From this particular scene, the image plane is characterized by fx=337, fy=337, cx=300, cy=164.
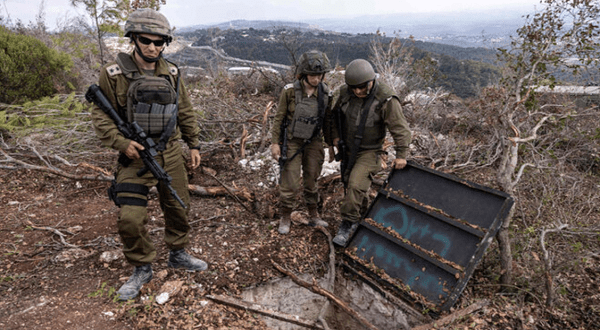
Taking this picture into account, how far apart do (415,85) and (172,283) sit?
29.4ft

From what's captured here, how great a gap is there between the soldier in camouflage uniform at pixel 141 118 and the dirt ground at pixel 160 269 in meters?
0.31

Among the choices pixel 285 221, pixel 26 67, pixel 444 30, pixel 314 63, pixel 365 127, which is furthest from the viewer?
pixel 444 30

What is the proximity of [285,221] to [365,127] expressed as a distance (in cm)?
134

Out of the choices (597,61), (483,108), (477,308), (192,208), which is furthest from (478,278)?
(483,108)

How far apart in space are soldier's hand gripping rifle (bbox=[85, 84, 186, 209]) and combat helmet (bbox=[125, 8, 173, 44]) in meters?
0.46

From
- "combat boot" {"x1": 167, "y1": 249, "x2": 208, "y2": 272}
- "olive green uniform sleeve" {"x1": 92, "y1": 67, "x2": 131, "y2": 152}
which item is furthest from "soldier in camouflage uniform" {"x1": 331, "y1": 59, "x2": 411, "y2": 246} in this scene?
"olive green uniform sleeve" {"x1": 92, "y1": 67, "x2": 131, "y2": 152}

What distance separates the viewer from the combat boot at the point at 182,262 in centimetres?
287

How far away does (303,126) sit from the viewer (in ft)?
10.6

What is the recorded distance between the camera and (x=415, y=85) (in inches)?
387

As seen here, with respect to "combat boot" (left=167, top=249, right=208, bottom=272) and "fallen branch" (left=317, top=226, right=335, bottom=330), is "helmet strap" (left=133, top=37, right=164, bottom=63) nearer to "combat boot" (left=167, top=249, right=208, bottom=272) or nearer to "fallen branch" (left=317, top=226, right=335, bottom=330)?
"combat boot" (left=167, top=249, right=208, bottom=272)

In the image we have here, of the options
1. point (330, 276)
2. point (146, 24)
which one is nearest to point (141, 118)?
point (146, 24)

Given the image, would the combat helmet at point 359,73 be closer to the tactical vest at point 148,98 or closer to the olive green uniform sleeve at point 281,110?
the olive green uniform sleeve at point 281,110

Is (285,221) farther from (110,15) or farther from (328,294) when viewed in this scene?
(110,15)

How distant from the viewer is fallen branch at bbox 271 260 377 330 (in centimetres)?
257
